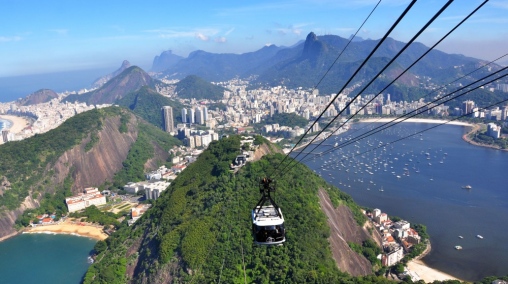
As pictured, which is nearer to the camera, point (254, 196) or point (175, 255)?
point (175, 255)

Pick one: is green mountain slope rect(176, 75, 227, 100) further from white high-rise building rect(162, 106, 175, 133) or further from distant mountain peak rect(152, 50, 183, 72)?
distant mountain peak rect(152, 50, 183, 72)

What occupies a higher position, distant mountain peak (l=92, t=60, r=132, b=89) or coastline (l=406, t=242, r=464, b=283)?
distant mountain peak (l=92, t=60, r=132, b=89)

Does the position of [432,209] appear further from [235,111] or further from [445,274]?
[235,111]

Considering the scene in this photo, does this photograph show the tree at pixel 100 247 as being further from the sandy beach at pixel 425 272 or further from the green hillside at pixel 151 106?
the green hillside at pixel 151 106

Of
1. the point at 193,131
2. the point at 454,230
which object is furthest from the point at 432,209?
the point at 193,131

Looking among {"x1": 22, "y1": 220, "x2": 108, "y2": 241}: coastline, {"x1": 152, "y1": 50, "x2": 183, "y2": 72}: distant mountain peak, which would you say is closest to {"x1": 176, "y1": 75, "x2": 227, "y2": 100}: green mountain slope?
{"x1": 22, "y1": 220, "x2": 108, "y2": 241}: coastline

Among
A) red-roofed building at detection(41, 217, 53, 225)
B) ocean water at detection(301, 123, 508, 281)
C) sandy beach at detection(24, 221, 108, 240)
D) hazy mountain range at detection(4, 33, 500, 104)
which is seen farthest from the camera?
hazy mountain range at detection(4, 33, 500, 104)

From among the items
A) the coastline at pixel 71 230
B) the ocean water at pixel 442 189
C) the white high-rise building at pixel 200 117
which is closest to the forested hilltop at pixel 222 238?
the coastline at pixel 71 230
